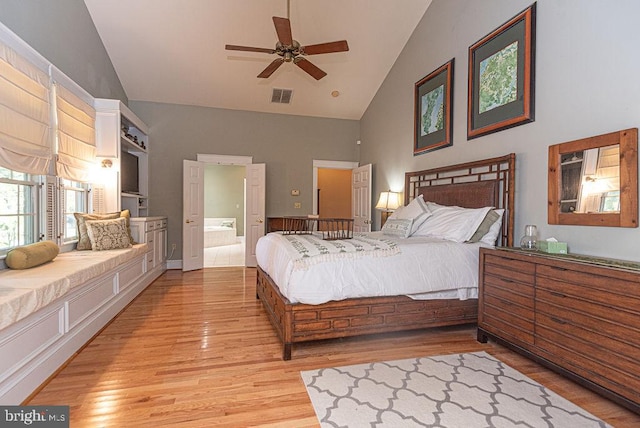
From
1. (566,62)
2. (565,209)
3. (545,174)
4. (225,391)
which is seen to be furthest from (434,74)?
(225,391)

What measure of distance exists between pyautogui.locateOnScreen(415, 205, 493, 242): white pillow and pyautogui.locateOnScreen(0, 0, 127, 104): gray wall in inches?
171

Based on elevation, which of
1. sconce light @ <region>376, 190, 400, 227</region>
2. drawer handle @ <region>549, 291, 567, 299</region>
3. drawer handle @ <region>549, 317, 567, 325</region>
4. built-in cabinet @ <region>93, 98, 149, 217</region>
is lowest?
drawer handle @ <region>549, 317, 567, 325</region>

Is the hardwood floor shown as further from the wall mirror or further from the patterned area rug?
the wall mirror

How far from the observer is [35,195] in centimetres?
294

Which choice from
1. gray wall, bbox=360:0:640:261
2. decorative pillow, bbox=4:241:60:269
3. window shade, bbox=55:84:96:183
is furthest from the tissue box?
window shade, bbox=55:84:96:183

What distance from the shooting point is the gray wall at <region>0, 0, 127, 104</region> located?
2.81m

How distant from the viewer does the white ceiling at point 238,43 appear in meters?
4.29

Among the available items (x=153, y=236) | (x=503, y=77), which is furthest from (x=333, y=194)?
(x=503, y=77)

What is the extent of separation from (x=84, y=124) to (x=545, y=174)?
506cm


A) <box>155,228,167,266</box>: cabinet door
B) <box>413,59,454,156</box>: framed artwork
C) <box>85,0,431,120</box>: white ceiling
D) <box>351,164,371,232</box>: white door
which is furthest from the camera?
<box>351,164,371,232</box>: white door

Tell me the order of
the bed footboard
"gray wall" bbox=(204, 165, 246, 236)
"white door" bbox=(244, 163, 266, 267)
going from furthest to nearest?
"gray wall" bbox=(204, 165, 246, 236) → "white door" bbox=(244, 163, 266, 267) → the bed footboard

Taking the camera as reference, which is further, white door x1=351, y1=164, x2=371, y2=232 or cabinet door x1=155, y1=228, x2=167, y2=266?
white door x1=351, y1=164, x2=371, y2=232

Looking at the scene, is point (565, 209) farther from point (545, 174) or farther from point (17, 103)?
point (17, 103)

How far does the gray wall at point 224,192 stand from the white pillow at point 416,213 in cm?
735
